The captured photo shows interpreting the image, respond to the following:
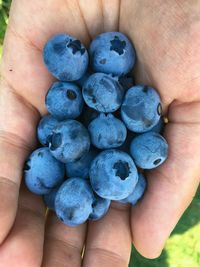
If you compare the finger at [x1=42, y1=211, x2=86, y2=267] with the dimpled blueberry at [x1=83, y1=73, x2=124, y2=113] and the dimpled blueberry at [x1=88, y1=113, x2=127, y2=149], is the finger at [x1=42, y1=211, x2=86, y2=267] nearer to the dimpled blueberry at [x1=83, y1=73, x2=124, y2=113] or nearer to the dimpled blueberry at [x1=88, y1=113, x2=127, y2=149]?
the dimpled blueberry at [x1=88, y1=113, x2=127, y2=149]

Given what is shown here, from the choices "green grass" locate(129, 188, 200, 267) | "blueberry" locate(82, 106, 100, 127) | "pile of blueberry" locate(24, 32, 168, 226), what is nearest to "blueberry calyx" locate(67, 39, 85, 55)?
"pile of blueberry" locate(24, 32, 168, 226)

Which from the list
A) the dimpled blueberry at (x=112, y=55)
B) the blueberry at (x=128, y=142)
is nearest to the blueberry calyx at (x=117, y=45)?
the dimpled blueberry at (x=112, y=55)

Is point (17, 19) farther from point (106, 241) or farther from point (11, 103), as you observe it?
point (106, 241)

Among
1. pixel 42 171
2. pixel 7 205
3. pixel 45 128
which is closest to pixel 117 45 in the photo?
pixel 45 128

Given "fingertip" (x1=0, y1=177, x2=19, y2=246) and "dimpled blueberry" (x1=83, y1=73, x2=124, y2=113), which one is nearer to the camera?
"fingertip" (x1=0, y1=177, x2=19, y2=246)

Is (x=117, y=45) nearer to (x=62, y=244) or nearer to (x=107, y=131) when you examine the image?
(x=107, y=131)

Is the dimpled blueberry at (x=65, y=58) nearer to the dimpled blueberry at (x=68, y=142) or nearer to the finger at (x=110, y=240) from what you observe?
the dimpled blueberry at (x=68, y=142)

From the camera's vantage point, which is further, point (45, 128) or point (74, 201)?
point (45, 128)
